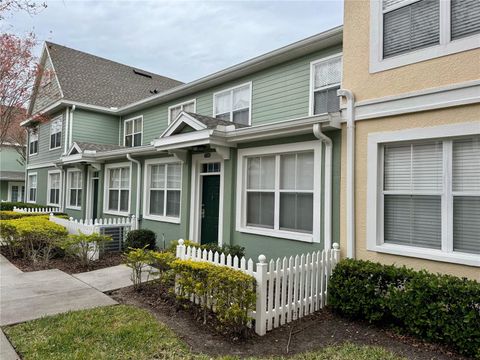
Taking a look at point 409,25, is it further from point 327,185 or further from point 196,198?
point 196,198

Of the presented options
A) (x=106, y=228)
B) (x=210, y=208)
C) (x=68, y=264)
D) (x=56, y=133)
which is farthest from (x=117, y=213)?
(x=56, y=133)

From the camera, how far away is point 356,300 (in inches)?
197

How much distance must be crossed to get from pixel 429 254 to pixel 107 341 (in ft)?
15.0

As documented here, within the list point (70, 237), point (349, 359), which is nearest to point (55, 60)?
point (70, 237)

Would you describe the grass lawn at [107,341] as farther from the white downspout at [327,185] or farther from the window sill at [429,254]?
the white downspout at [327,185]

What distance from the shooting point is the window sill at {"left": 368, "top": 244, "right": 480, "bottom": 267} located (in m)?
4.48

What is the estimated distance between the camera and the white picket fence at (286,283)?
467cm

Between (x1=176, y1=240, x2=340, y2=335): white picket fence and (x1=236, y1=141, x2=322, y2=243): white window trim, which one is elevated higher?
(x1=236, y1=141, x2=322, y2=243): white window trim

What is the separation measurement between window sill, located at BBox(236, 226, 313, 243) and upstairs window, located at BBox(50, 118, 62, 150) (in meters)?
13.6

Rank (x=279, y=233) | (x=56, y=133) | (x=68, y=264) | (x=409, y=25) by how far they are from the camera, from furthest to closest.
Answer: (x=56, y=133) < (x=68, y=264) < (x=279, y=233) < (x=409, y=25)

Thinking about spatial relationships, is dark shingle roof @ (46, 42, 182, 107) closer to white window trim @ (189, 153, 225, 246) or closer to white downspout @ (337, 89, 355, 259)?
white window trim @ (189, 153, 225, 246)

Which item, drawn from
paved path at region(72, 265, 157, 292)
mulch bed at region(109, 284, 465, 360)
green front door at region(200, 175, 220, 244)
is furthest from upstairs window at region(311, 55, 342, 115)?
paved path at region(72, 265, 157, 292)

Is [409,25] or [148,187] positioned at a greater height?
[409,25]

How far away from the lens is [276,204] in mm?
7242
